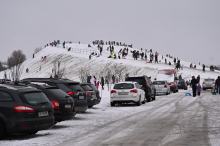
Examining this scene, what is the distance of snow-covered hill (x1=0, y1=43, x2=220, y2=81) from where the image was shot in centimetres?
9079

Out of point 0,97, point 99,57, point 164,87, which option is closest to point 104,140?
point 0,97

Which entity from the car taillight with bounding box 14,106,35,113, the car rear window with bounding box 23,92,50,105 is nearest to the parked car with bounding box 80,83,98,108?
the car rear window with bounding box 23,92,50,105

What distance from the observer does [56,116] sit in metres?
16.6

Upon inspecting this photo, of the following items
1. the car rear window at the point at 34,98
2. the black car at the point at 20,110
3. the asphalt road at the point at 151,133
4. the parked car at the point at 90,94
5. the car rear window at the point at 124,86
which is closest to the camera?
the asphalt road at the point at 151,133

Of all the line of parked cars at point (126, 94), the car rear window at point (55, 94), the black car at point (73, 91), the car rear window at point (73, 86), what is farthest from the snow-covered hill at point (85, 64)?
the car rear window at point (55, 94)

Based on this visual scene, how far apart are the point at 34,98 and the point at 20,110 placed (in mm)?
709

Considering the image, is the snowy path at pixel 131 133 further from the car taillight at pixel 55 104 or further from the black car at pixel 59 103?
the car taillight at pixel 55 104

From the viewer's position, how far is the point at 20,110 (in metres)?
13.8

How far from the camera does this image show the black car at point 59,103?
16.7 meters

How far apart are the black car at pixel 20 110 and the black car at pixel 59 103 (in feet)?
6.95

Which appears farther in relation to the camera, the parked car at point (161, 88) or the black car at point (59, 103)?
the parked car at point (161, 88)

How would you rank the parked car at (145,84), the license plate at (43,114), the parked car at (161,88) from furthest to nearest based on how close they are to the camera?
1. the parked car at (161,88)
2. the parked car at (145,84)
3. the license plate at (43,114)

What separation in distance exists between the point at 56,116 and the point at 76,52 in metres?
108

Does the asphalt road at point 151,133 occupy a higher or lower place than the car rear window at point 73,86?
lower
